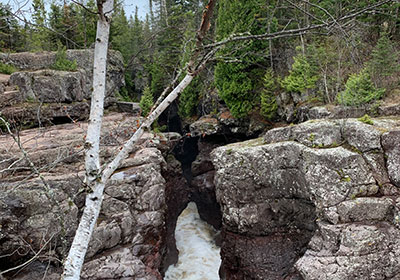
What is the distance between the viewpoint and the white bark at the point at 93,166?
2785 millimetres

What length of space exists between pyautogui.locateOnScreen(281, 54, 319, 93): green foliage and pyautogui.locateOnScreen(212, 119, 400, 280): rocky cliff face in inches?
257

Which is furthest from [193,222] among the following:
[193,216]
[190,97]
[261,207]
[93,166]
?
[93,166]

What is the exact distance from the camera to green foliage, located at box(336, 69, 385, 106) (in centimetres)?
1092

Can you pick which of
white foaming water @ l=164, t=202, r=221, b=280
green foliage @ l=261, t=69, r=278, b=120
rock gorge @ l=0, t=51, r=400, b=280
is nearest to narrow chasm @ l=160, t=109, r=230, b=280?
white foaming water @ l=164, t=202, r=221, b=280

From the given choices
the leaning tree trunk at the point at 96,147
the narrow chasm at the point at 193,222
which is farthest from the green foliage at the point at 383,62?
the leaning tree trunk at the point at 96,147

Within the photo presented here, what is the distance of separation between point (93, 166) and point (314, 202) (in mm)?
5946

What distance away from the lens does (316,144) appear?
736 cm

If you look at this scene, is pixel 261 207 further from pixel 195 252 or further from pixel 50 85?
pixel 50 85

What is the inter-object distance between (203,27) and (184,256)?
11.9 meters

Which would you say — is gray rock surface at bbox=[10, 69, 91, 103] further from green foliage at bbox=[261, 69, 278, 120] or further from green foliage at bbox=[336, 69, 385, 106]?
green foliage at bbox=[336, 69, 385, 106]

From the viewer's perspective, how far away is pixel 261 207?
27.1 feet

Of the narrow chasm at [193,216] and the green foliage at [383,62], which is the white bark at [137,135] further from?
the green foliage at [383,62]

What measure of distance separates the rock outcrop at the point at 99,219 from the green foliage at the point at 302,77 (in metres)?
9.27

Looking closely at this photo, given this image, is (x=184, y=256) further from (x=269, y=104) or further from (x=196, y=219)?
(x=269, y=104)
